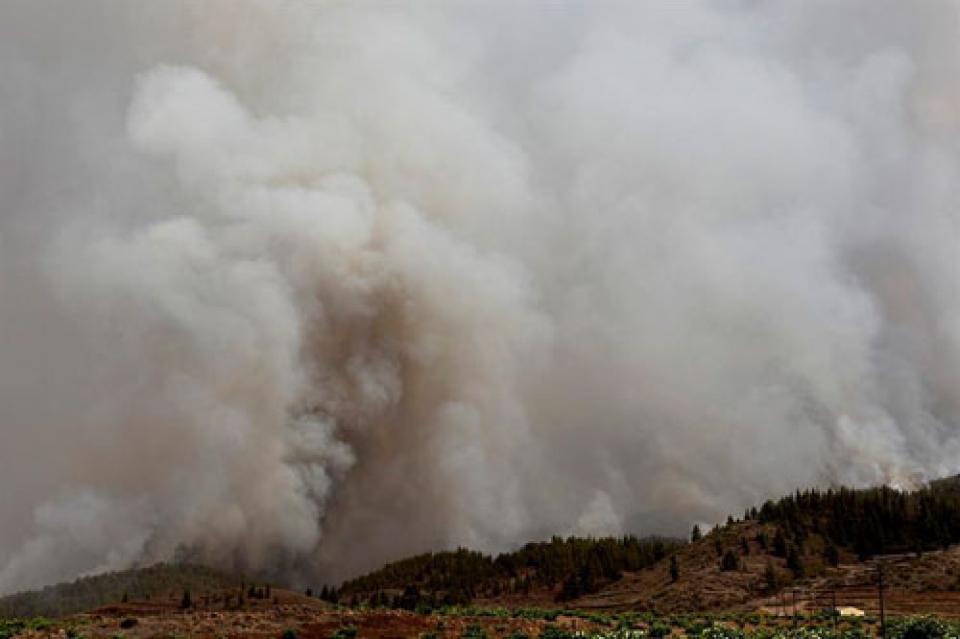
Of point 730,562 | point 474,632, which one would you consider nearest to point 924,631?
point 474,632

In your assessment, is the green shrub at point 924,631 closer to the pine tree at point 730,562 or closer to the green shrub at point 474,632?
the green shrub at point 474,632

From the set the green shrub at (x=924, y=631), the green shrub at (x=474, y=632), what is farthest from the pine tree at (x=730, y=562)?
the green shrub at (x=924, y=631)

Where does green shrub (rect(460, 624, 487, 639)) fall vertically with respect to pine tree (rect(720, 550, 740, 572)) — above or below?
below

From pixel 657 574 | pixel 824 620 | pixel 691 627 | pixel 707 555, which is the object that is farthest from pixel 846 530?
pixel 691 627

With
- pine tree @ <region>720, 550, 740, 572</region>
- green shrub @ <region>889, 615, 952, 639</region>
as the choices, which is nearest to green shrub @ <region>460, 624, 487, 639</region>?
green shrub @ <region>889, 615, 952, 639</region>

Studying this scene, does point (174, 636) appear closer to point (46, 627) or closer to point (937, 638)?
point (46, 627)

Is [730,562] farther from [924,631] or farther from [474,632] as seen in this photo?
[924,631]

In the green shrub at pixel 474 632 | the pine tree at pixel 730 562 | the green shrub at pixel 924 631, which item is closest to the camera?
the green shrub at pixel 924 631

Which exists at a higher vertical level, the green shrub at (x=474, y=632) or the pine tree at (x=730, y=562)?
the pine tree at (x=730, y=562)

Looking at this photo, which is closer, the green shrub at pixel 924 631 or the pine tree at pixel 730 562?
the green shrub at pixel 924 631

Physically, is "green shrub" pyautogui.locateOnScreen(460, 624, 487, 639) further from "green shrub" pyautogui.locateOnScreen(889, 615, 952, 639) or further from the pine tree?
the pine tree

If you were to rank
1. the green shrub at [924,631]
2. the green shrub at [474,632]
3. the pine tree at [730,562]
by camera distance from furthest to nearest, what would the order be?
the pine tree at [730,562] → the green shrub at [474,632] → the green shrub at [924,631]

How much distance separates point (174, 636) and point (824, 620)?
65587 millimetres

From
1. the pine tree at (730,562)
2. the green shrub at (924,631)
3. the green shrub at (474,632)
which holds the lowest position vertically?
the green shrub at (924,631)
